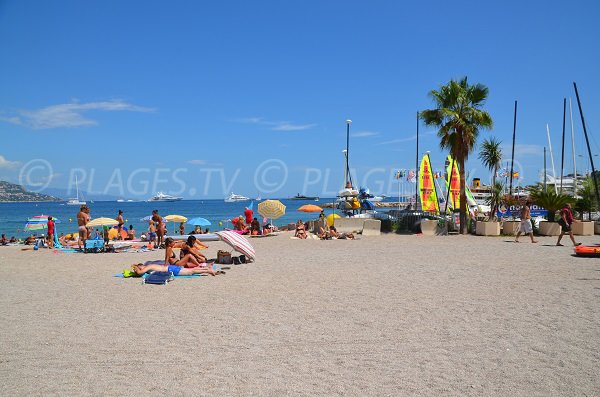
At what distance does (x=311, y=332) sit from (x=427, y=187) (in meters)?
30.3

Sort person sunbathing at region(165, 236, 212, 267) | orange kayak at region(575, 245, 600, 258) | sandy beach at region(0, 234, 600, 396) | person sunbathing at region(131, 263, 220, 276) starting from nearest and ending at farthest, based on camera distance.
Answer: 1. sandy beach at region(0, 234, 600, 396)
2. person sunbathing at region(131, 263, 220, 276)
3. person sunbathing at region(165, 236, 212, 267)
4. orange kayak at region(575, 245, 600, 258)

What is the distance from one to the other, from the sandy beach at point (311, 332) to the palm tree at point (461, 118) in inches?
447

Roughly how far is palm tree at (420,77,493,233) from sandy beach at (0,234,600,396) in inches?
447

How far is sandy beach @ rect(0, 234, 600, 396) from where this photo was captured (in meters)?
4.91

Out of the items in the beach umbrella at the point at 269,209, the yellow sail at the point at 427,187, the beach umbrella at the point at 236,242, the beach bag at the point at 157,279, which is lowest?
the beach bag at the point at 157,279

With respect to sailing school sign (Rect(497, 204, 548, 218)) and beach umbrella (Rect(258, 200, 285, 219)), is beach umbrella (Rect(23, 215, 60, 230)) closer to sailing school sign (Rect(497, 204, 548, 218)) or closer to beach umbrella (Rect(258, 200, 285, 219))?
beach umbrella (Rect(258, 200, 285, 219))

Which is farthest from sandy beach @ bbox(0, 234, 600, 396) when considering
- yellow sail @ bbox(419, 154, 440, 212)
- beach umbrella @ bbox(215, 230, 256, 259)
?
yellow sail @ bbox(419, 154, 440, 212)

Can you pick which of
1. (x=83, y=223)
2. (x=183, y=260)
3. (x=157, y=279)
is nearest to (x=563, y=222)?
(x=183, y=260)

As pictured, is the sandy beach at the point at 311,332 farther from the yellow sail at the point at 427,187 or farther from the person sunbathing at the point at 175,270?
the yellow sail at the point at 427,187

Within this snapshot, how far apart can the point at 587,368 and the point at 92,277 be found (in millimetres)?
10343

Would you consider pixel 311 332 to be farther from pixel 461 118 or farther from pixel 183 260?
pixel 461 118

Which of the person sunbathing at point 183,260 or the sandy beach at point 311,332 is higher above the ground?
the person sunbathing at point 183,260

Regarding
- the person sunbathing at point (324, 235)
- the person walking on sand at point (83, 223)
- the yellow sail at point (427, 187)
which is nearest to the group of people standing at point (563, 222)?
the person sunbathing at point (324, 235)

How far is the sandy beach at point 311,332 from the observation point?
491cm
